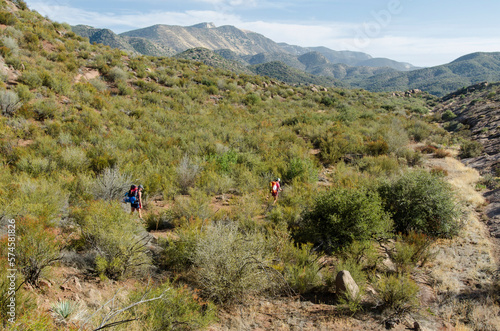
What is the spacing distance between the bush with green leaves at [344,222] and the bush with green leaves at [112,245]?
400 cm

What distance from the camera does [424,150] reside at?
17.1 m

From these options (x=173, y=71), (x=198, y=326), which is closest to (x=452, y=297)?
(x=198, y=326)

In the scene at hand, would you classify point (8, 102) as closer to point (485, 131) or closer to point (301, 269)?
point (301, 269)

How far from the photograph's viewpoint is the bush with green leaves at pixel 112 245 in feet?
14.7

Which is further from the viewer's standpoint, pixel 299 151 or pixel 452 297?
pixel 299 151

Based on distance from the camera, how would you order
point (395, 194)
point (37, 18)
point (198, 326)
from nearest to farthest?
point (198, 326), point (395, 194), point (37, 18)

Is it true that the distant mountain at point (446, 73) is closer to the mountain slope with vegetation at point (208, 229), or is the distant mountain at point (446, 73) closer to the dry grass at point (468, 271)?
the dry grass at point (468, 271)

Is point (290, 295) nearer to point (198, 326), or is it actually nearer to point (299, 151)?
point (198, 326)

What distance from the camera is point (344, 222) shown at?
20.1ft

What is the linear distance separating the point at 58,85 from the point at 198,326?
17.3 meters

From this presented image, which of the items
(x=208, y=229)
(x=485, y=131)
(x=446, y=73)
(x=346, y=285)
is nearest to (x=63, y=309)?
(x=208, y=229)

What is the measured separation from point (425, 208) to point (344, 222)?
10.4 feet

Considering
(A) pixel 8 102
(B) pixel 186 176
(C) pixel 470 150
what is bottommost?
(B) pixel 186 176

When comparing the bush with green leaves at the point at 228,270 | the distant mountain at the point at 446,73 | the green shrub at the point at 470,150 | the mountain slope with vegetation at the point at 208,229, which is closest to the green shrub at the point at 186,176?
the mountain slope with vegetation at the point at 208,229
